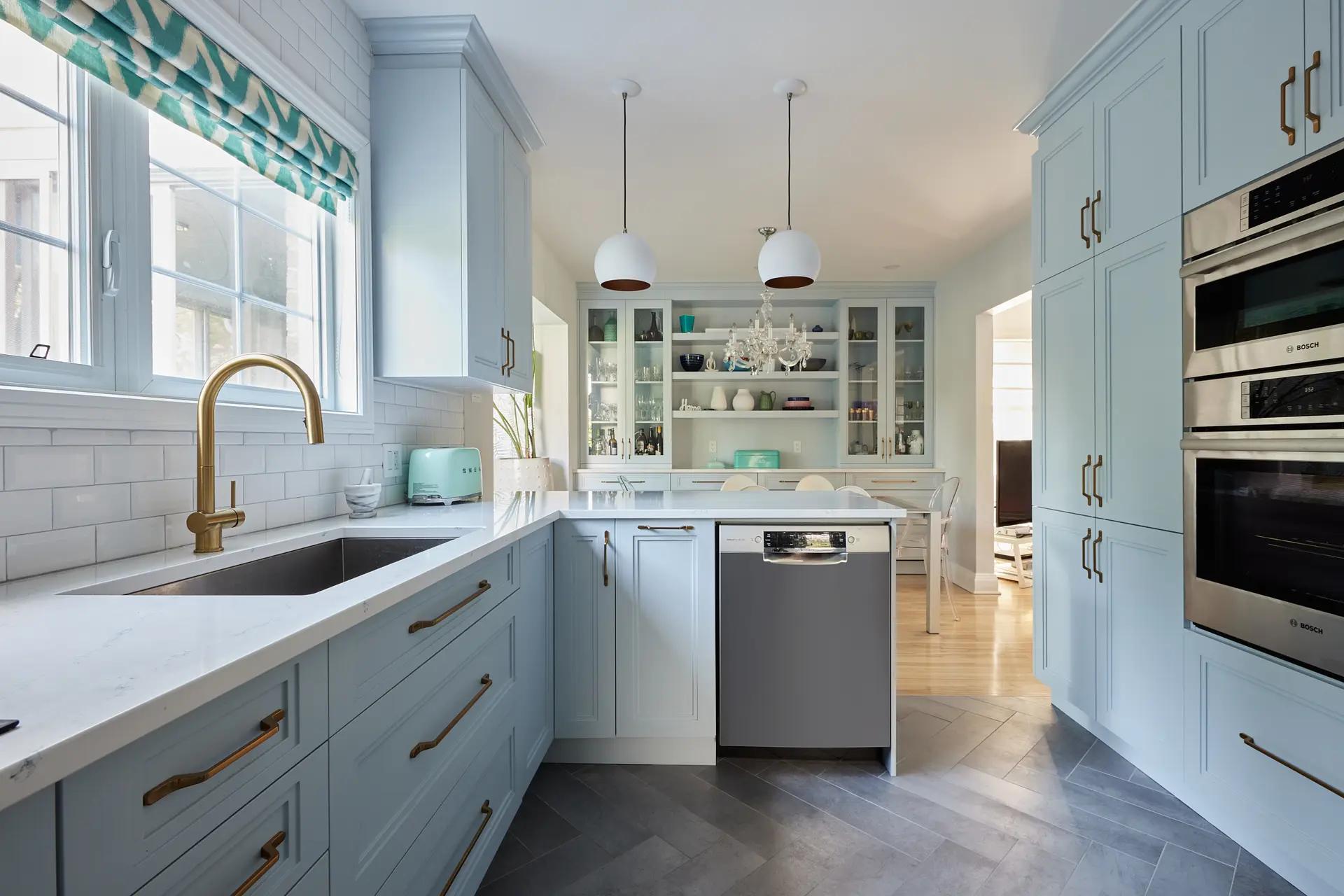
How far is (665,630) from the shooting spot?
87.4 inches

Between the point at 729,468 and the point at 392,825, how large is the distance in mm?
4991

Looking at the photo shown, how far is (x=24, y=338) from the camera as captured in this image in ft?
3.85

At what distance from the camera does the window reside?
117 cm

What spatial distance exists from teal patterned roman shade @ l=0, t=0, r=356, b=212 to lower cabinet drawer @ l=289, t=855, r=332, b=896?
1457 mm

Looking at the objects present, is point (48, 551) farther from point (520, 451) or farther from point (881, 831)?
point (520, 451)

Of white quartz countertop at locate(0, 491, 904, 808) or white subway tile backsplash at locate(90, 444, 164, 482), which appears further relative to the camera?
white subway tile backsplash at locate(90, 444, 164, 482)

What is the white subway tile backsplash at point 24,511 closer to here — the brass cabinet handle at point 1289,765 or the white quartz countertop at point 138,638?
the white quartz countertop at point 138,638

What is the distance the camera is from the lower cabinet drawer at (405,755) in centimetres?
98

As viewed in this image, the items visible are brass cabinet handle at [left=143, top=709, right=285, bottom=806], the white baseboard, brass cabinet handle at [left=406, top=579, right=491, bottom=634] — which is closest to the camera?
brass cabinet handle at [left=143, top=709, right=285, bottom=806]

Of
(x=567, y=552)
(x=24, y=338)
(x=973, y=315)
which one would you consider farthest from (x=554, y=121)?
(x=973, y=315)

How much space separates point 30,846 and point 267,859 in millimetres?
360

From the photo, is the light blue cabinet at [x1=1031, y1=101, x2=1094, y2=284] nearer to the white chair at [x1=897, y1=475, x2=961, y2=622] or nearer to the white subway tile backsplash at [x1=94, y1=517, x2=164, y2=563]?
the white chair at [x1=897, y1=475, x2=961, y2=622]

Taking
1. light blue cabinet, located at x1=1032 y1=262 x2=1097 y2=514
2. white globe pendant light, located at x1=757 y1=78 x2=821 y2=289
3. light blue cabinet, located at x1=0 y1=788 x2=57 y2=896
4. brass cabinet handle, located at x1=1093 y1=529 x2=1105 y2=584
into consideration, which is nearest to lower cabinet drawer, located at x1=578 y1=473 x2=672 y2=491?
white globe pendant light, located at x1=757 y1=78 x2=821 y2=289

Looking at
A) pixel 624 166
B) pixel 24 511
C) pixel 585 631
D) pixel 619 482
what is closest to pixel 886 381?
pixel 619 482
